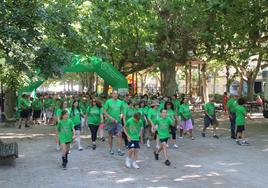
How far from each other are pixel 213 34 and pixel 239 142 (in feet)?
23.7

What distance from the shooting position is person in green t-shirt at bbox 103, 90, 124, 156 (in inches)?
521

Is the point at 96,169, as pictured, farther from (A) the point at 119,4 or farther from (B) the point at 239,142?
(B) the point at 239,142

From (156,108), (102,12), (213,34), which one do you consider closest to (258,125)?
(213,34)

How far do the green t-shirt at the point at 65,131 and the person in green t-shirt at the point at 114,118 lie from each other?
214 cm

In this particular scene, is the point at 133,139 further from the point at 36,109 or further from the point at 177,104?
the point at 36,109

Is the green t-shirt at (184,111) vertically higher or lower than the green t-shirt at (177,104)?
lower

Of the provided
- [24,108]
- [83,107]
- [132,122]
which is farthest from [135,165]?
[24,108]

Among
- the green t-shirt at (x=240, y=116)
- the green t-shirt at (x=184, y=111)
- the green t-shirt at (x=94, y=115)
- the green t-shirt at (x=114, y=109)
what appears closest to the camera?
the green t-shirt at (x=114, y=109)

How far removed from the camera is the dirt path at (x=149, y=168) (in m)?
9.42

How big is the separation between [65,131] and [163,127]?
2361mm

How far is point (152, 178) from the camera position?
980cm

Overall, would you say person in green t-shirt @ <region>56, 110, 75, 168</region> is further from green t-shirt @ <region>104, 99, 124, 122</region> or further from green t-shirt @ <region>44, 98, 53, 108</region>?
green t-shirt @ <region>44, 98, 53, 108</region>

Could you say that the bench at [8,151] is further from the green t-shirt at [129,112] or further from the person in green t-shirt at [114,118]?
the green t-shirt at [129,112]

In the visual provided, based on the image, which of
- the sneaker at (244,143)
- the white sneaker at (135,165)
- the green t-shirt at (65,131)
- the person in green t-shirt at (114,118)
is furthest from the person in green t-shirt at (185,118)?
the green t-shirt at (65,131)
